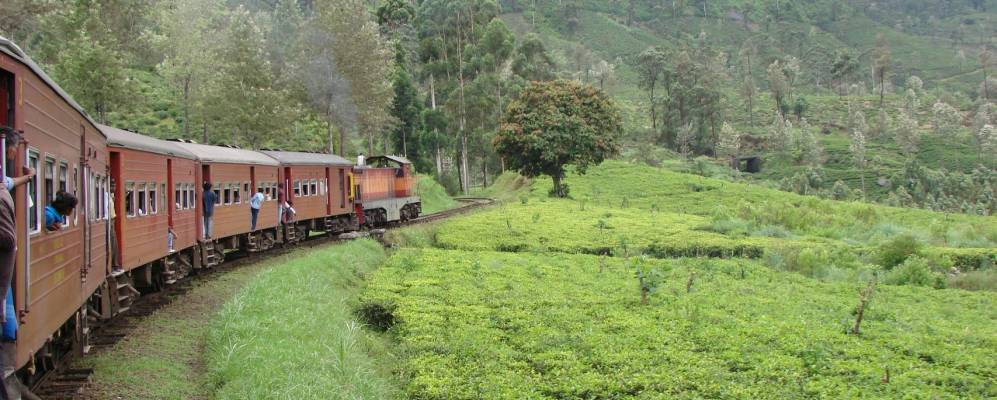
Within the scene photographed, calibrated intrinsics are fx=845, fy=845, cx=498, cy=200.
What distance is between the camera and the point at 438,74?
60.0 metres

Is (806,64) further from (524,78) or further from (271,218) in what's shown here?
(271,218)

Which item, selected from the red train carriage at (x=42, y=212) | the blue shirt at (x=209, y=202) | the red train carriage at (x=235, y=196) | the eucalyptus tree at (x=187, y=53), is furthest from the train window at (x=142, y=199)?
the eucalyptus tree at (x=187, y=53)

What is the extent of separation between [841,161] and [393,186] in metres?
61.7

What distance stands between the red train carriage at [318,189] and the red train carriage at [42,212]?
1441cm

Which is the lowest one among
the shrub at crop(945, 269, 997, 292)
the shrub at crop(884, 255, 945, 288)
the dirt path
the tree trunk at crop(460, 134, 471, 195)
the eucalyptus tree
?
the shrub at crop(945, 269, 997, 292)

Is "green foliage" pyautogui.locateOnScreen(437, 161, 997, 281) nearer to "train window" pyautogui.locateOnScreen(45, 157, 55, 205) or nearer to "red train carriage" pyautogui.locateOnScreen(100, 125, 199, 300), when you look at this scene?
"red train carriage" pyautogui.locateOnScreen(100, 125, 199, 300)

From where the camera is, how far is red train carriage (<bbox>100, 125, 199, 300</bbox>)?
12.6 metres

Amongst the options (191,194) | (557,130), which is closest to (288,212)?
(191,194)

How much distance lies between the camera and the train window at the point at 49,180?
7305 millimetres

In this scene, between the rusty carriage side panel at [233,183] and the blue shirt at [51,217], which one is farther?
the rusty carriage side panel at [233,183]

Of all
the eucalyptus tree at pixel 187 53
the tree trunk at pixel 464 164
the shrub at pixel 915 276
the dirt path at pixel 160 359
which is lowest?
the shrub at pixel 915 276

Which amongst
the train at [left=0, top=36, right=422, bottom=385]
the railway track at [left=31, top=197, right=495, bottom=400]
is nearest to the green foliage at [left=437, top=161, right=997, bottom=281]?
the train at [left=0, top=36, right=422, bottom=385]

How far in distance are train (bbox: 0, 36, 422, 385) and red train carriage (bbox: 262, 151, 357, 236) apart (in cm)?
6

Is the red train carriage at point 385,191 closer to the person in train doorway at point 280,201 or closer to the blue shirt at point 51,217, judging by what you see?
the person in train doorway at point 280,201
